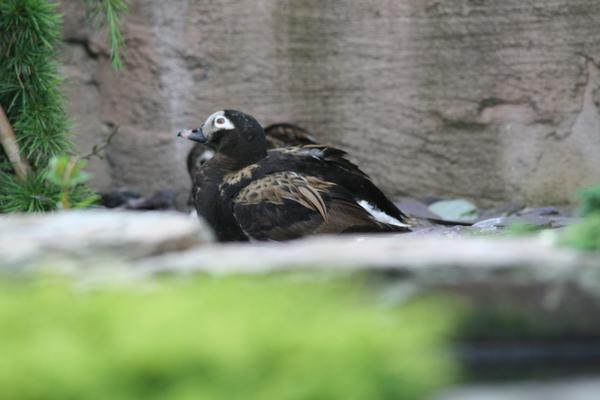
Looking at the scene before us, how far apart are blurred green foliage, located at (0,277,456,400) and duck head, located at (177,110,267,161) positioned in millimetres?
4222

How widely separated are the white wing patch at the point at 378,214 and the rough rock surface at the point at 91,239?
3102 mm

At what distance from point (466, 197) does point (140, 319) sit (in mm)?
6237

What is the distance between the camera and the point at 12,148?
7.29 metres

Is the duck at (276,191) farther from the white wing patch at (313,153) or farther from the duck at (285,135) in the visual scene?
the duck at (285,135)

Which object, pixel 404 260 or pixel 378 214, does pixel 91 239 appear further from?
pixel 378 214

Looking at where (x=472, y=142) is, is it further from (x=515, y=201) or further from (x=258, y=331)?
(x=258, y=331)

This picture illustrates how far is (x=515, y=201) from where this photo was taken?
8.71 metres

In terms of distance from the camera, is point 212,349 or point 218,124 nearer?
point 212,349

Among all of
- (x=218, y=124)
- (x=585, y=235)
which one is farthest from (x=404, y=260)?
(x=218, y=124)

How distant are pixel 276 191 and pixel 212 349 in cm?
413

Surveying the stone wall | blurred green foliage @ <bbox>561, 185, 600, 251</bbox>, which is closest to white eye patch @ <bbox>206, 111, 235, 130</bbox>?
the stone wall

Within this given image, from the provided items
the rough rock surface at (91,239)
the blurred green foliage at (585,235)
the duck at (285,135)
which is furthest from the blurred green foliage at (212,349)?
the duck at (285,135)

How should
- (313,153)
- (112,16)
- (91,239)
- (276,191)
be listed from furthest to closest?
(112,16), (313,153), (276,191), (91,239)

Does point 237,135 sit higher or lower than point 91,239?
lower
